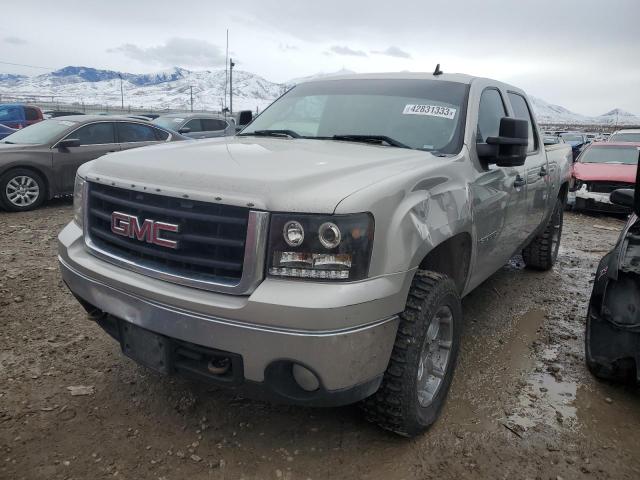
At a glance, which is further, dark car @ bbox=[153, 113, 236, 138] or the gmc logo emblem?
dark car @ bbox=[153, 113, 236, 138]

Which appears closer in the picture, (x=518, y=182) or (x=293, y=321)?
(x=293, y=321)

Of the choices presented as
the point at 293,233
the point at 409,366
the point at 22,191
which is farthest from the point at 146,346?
the point at 22,191

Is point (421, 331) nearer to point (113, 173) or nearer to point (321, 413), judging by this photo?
point (321, 413)

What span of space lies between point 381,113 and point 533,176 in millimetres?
1562

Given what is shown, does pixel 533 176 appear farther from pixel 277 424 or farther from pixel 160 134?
pixel 160 134

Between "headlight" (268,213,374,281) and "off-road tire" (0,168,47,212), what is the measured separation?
717cm

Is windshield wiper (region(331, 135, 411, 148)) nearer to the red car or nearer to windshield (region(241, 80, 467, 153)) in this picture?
windshield (region(241, 80, 467, 153))

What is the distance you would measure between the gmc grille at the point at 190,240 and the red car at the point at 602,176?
9.25 meters

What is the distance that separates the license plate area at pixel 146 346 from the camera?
2.27 m

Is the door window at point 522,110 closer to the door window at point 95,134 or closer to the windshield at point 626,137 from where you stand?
the door window at point 95,134

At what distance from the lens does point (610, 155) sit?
11008mm

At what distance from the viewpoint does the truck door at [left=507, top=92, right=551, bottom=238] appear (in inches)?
160

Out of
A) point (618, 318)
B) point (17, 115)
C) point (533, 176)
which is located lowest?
point (618, 318)

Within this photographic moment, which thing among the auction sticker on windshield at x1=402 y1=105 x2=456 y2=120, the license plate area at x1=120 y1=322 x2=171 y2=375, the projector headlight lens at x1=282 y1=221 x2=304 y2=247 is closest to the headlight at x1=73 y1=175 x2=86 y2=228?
the license plate area at x1=120 y1=322 x2=171 y2=375
